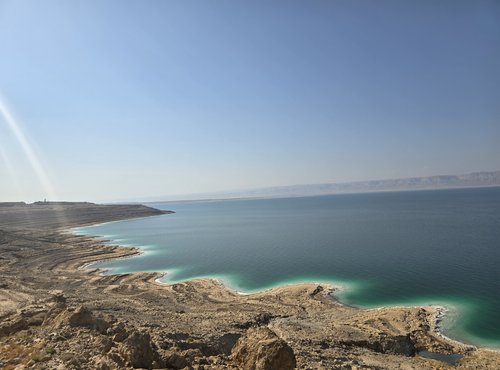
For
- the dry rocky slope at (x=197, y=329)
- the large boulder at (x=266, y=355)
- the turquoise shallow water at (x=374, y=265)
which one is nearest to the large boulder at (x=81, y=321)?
the dry rocky slope at (x=197, y=329)

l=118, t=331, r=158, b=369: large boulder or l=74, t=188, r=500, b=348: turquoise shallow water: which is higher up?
l=118, t=331, r=158, b=369: large boulder

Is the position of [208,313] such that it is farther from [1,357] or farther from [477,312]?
[477,312]

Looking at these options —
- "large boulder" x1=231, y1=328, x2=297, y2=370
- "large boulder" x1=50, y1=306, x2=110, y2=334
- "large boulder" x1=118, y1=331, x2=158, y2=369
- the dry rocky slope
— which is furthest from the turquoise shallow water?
"large boulder" x1=50, y1=306, x2=110, y2=334

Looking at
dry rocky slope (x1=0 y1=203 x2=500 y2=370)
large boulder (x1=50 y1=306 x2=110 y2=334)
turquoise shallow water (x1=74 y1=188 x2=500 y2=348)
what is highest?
large boulder (x1=50 y1=306 x2=110 y2=334)

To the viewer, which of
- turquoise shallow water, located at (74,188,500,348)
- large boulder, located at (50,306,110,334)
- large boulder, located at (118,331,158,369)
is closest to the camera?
large boulder, located at (118,331,158,369)

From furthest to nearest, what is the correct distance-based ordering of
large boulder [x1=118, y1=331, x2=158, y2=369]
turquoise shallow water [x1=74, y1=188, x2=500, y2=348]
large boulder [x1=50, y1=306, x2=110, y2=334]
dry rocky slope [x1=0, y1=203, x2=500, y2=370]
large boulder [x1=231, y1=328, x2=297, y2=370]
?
turquoise shallow water [x1=74, y1=188, x2=500, y2=348]
large boulder [x1=50, y1=306, x2=110, y2=334]
dry rocky slope [x1=0, y1=203, x2=500, y2=370]
large boulder [x1=118, y1=331, x2=158, y2=369]
large boulder [x1=231, y1=328, x2=297, y2=370]

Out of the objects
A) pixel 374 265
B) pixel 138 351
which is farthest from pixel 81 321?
pixel 374 265

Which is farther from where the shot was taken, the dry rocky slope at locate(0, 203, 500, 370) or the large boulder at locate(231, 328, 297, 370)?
the dry rocky slope at locate(0, 203, 500, 370)

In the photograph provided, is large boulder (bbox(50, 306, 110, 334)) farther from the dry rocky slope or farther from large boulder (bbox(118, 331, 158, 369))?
large boulder (bbox(118, 331, 158, 369))
